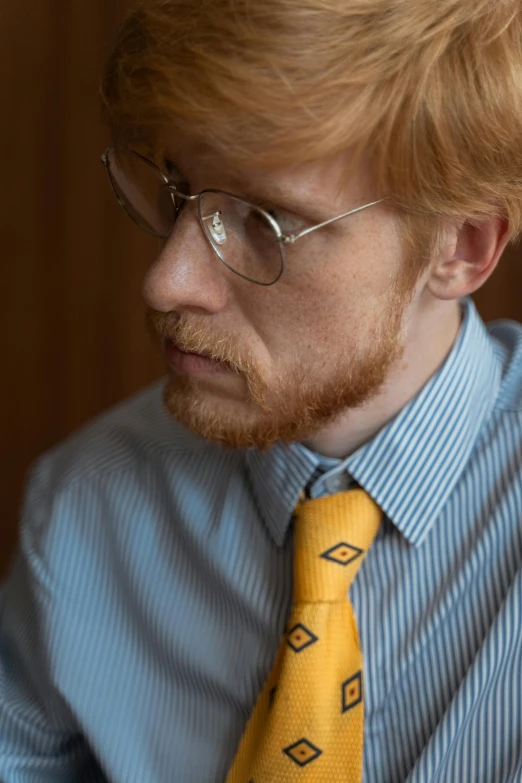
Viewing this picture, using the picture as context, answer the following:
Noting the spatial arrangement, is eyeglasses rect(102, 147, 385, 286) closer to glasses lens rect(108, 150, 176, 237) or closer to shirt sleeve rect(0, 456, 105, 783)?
glasses lens rect(108, 150, 176, 237)

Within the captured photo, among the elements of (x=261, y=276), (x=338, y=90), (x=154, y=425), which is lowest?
(x=154, y=425)

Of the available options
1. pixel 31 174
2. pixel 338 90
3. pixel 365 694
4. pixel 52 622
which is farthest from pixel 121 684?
pixel 31 174

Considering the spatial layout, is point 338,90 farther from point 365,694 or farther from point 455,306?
point 365,694

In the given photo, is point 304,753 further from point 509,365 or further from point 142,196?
point 142,196

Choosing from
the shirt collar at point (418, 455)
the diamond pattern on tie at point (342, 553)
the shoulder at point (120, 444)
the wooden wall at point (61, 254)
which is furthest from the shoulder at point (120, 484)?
the wooden wall at point (61, 254)

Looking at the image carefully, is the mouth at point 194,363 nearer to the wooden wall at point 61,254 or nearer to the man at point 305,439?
the man at point 305,439

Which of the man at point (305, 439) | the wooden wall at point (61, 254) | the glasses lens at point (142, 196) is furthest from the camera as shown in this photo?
the wooden wall at point (61, 254)

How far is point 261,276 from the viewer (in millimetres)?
1094

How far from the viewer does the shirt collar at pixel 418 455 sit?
3.90 feet

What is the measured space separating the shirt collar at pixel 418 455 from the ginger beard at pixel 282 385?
6 cm

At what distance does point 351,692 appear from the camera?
1.13 metres

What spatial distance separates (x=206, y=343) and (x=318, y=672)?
15.1 inches

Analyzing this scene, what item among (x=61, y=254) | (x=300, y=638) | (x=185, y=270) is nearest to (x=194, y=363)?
(x=185, y=270)

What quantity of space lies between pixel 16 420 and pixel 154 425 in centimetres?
75
